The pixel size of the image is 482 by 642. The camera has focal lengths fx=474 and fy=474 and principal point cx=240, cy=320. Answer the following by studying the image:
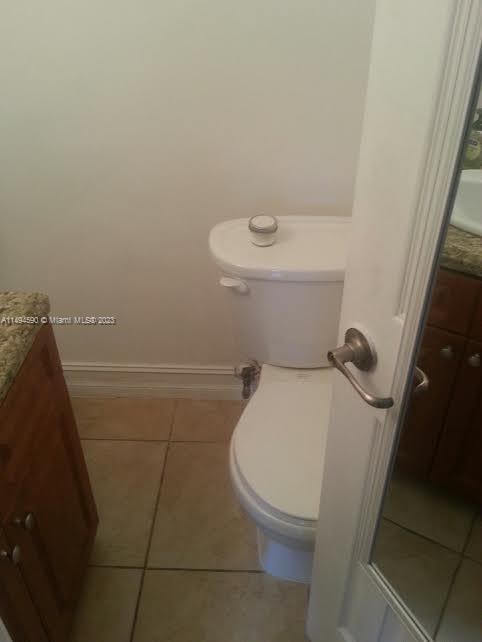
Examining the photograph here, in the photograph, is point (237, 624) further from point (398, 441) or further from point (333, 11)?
point (333, 11)

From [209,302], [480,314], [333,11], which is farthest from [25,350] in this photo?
[333,11]

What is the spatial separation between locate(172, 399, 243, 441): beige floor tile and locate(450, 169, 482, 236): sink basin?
1.28 meters

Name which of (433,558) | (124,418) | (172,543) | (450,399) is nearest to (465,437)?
(450,399)

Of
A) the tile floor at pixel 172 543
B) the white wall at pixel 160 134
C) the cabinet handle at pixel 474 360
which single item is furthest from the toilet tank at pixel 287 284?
the tile floor at pixel 172 543

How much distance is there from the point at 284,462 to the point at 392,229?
2.32ft

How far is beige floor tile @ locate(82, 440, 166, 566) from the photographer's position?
1.38 m

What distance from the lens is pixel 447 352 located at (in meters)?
0.75

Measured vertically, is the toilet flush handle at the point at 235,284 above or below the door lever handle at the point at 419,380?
below

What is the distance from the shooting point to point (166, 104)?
50.9 inches

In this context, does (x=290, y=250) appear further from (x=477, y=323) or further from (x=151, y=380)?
(x=151, y=380)

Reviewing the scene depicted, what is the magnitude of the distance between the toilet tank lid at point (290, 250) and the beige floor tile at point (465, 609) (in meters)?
0.67

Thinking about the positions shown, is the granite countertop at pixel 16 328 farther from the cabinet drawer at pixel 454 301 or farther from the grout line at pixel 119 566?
the grout line at pixel 119 566

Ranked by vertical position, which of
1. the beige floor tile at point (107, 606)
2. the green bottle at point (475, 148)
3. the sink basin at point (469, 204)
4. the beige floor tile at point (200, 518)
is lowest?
the beige floor tile at point (107, 606)

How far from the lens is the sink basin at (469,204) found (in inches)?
21.6
